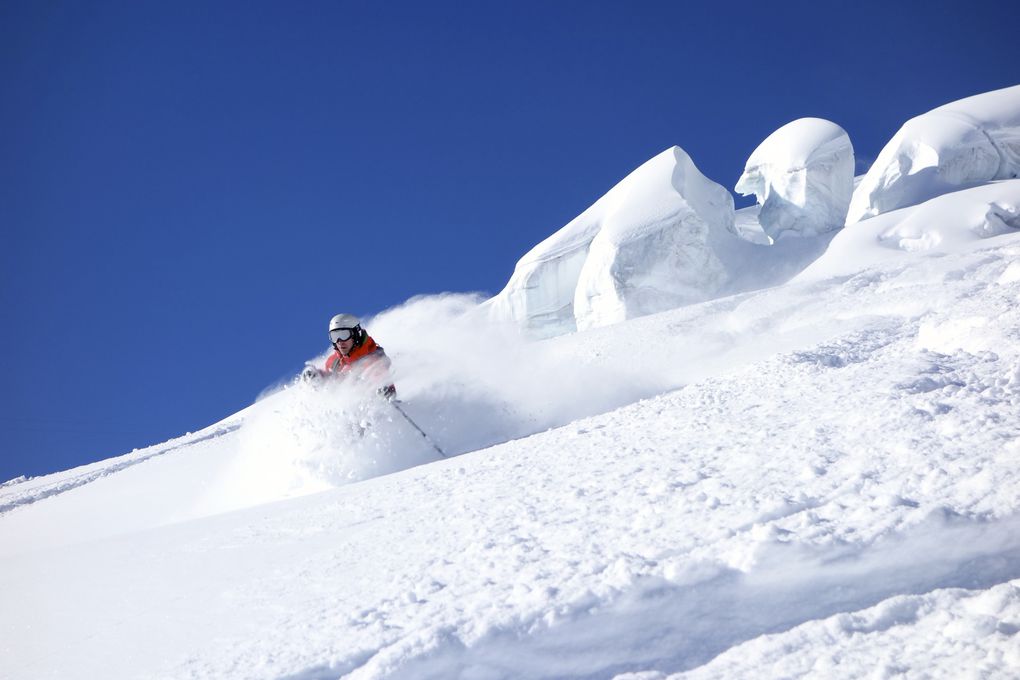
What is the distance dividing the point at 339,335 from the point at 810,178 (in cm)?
2019

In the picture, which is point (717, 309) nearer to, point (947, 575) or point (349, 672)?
point (947, 575)

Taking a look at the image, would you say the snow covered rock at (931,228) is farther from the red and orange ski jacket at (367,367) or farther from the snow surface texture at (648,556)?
the red and orange ski jacket at (367,367)

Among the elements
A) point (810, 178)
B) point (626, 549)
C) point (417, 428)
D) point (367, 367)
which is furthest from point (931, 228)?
point (626, 549)

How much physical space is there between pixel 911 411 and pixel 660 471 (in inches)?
54.9

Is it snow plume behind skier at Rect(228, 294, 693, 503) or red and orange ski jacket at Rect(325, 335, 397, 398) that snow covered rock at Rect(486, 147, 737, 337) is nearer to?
snow plume behind skier at Rect(228, 294, 693, 503)

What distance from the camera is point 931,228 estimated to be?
17.7 meters

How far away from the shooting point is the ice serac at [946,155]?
68.4 feet

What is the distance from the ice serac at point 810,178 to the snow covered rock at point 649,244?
6.36ft

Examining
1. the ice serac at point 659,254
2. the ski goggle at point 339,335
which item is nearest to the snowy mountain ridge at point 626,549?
the ski goggle at point 339,335

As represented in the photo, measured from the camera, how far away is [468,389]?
8.25m

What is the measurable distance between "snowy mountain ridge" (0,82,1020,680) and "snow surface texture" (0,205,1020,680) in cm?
1

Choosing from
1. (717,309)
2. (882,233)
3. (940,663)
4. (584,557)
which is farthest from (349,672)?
(882,233)

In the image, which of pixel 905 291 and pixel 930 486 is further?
pixel 905 291

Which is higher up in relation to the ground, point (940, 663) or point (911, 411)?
point (911, 411)
